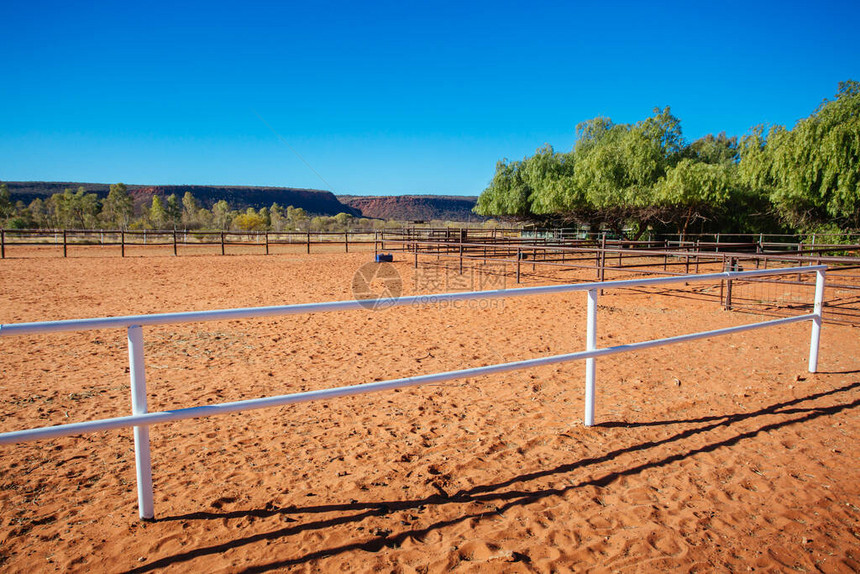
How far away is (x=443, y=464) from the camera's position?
2695mm

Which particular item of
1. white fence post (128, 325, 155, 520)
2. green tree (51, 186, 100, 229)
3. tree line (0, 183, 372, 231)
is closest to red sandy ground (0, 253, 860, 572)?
white fence post (128, 325, 155, 520)

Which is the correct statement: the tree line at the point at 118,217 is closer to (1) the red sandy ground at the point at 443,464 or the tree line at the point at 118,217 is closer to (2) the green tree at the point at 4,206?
(2) the green tree at the point at 4,206

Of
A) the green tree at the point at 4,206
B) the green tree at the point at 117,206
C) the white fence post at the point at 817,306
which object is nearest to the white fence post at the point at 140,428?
the white fence post at the point at 817,306

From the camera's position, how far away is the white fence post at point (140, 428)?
1.92 m

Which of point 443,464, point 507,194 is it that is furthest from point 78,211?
point 443,464

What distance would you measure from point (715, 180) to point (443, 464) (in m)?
21.5

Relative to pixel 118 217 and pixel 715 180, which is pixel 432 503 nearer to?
pixel 715 180

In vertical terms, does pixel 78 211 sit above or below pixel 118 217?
above

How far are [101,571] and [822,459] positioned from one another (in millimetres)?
3724

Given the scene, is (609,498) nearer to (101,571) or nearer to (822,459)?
(822,459)

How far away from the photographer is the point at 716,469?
2613 millimetres

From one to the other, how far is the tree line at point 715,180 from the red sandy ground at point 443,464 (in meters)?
13.6

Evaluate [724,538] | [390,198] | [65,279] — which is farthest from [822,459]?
[390,198]

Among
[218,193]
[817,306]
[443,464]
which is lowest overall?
[443,464]
